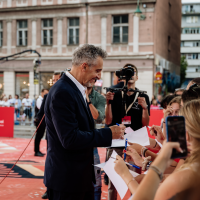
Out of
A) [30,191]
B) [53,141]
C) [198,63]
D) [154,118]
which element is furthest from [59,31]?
[198,63]

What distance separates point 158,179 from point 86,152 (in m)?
0.98

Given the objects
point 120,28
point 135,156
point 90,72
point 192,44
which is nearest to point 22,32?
point 120,28

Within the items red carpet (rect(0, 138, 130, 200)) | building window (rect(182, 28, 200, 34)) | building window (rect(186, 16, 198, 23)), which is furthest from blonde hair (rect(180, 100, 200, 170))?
building window (rect(186, 16, 198, 23))

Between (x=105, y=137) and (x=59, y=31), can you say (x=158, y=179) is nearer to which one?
(x=105, y=137)

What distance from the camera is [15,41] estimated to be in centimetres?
2033

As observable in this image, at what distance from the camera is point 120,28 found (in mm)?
18688

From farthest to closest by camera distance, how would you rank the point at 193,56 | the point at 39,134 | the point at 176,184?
the point at 193,56 < the point at 39,134 < the point at 176,184

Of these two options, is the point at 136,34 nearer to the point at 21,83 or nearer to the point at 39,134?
the point at 21,83

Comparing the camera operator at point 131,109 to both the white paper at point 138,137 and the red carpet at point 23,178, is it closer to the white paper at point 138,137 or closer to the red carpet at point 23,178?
the red carpet at point 23,178

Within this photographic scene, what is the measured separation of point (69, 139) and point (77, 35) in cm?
1822

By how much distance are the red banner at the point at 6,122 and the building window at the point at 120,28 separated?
33.8 feet

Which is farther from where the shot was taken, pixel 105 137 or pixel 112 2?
pixel 112 2

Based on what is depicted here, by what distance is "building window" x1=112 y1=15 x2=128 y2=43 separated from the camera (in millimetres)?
18672

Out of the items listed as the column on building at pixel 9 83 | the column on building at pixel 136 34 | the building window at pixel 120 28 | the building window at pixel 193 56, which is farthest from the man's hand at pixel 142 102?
the building window at pixel 193 56
